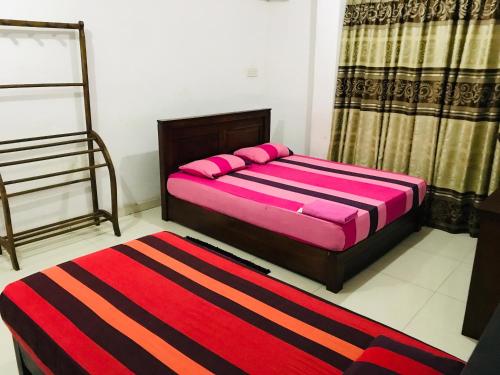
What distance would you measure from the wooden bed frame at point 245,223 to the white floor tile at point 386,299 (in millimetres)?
109

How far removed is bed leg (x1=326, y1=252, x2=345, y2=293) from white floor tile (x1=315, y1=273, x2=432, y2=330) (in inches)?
1.9

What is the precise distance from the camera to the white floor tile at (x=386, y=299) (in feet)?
7.57

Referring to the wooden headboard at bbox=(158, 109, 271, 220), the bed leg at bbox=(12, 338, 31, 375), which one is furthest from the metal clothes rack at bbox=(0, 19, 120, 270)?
the bed leg at bbox=(12, 338, 31, 375)

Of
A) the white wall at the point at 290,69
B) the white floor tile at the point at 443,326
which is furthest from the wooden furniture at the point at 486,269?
the white wall at the point at 290,69

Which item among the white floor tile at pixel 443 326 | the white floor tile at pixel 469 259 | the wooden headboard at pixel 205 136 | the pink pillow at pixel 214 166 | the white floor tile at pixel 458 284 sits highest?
the wooden headboard at pixel 205 136

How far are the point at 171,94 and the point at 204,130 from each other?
49cm

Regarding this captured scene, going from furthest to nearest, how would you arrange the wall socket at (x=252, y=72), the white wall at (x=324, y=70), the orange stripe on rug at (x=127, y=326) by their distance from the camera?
the wall socket at (x=252, y=72) < the white wall at (x=324, y=70) < the orange stripe on rug at (x=127, y=326)

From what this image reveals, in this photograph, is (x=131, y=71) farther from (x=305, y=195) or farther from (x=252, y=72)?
(x=305, y=195)

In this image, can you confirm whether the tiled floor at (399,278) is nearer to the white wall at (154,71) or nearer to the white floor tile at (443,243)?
the white floor tile at (443,243)

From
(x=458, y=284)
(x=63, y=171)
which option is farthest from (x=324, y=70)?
(x=63, y=171)

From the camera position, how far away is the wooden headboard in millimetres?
3416

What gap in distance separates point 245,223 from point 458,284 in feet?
4.75

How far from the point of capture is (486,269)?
1973mm

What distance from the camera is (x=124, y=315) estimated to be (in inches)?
60.2
